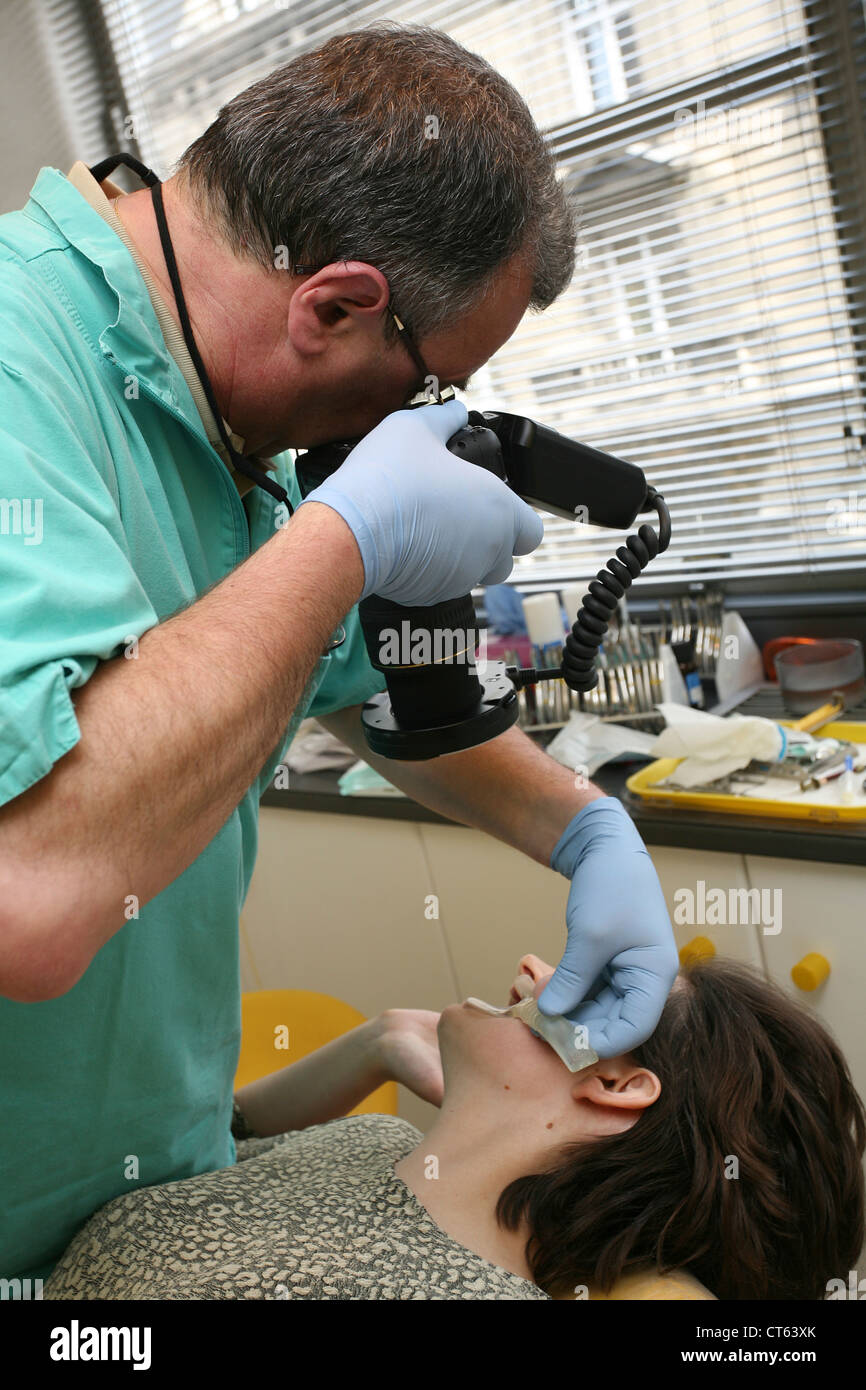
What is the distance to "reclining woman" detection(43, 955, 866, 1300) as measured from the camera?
3.76 ft

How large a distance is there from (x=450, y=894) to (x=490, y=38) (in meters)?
1.97

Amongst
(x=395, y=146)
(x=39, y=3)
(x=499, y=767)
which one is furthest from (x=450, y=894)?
(x=39, y=3)

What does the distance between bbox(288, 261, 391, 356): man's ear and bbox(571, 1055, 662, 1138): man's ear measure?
2.79ft

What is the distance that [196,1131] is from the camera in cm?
129

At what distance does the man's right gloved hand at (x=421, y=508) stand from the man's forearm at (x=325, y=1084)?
0.94 metres

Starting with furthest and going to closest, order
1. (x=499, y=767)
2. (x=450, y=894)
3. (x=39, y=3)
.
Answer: (x=39, y=3)
(x=450, y=894)
(x=499, y=767)

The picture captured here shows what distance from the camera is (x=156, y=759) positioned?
2.27 ft

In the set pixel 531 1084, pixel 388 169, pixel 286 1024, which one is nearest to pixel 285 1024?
pixel 286 1024

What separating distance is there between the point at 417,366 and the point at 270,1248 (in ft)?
3.12

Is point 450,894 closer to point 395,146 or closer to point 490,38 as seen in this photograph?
point 395,146

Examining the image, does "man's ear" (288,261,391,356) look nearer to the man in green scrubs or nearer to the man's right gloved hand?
the man in green scrubs

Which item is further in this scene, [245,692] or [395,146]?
[395,146]

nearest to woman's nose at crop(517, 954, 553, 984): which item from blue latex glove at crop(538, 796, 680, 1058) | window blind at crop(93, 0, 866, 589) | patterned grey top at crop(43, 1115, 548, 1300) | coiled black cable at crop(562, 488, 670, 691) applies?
blue latex glove at crop(538, 796, 680, 1058)

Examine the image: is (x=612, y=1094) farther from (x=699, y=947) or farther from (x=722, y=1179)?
(x=699, y=947)
